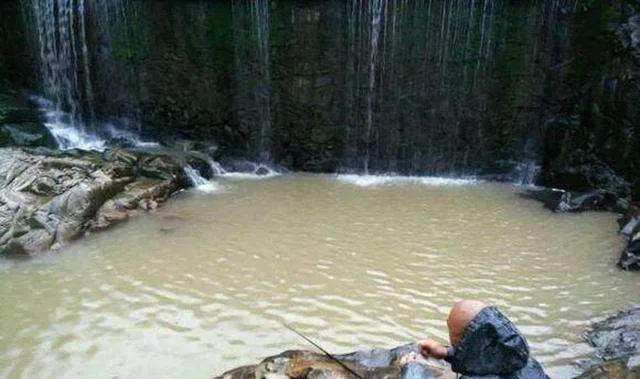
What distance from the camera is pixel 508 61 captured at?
12.1 meters

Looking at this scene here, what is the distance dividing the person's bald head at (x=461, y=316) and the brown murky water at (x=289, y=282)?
3.16 metres

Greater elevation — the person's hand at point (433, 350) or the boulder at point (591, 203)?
the person's hand at point (433, 350)

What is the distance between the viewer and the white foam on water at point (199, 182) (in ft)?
38.4

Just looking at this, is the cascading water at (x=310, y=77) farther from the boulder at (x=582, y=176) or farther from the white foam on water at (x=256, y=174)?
the boulder at (x=582, y=176)

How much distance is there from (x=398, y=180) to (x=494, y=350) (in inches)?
374

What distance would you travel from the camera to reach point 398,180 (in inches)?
494

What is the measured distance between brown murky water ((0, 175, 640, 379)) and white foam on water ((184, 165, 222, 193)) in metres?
0.69

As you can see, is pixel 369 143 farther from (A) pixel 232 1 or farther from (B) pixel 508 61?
(A) pixel 232 1

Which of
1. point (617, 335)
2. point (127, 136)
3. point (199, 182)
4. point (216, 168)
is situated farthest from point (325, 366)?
point (127, 136)

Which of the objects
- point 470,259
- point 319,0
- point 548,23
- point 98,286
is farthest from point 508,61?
point 98,286

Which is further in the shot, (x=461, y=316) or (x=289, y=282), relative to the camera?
(x=289, y=282)

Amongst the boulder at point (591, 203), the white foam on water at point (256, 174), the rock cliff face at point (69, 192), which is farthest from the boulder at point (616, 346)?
the white foam on water at point (256, 174)

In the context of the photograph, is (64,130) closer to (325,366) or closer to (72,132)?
(72,132)

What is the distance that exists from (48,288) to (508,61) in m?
9.65
